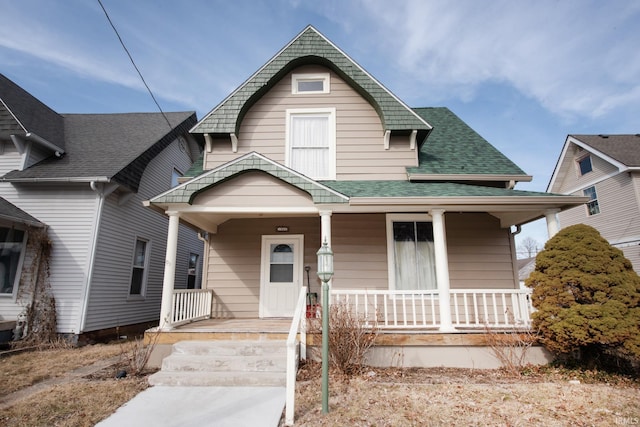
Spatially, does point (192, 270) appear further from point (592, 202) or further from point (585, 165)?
point (585, 165)

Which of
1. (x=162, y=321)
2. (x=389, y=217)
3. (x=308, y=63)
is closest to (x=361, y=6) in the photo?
(x=308, y=63)

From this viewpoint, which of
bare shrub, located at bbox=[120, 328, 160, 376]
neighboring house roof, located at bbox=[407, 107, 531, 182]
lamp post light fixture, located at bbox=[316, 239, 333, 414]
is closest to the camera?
lamp post light fixture, located at bbox=[316, 239, 333, 414]

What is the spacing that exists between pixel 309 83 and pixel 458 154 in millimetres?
4265

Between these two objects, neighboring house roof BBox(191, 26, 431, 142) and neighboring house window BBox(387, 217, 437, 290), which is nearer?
neighboring house window BBox(387, 217, 437, 290)

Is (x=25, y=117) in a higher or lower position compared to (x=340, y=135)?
higher

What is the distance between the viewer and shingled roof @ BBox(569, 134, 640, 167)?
44.9ft

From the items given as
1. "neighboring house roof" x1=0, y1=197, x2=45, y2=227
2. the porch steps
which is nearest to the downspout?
"neighboring house roof" x1=0, y1=197, x2=45, y2=227

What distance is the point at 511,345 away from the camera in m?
5.30

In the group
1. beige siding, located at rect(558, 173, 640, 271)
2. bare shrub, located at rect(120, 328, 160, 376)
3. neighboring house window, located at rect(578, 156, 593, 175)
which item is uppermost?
neighboring house window, located at rect(578, 156, 593, 175)

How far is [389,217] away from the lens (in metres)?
7.30

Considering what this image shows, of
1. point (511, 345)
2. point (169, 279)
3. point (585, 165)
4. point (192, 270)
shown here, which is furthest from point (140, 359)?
point (585, 165)

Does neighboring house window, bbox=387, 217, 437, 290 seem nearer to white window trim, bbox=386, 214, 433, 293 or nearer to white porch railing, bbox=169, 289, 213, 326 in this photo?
white window trim, bbox=386, 214, 433, 293

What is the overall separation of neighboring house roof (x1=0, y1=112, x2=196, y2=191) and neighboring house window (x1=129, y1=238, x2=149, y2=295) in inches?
81.0

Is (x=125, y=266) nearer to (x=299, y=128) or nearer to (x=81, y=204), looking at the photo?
(x=81, y=204)
